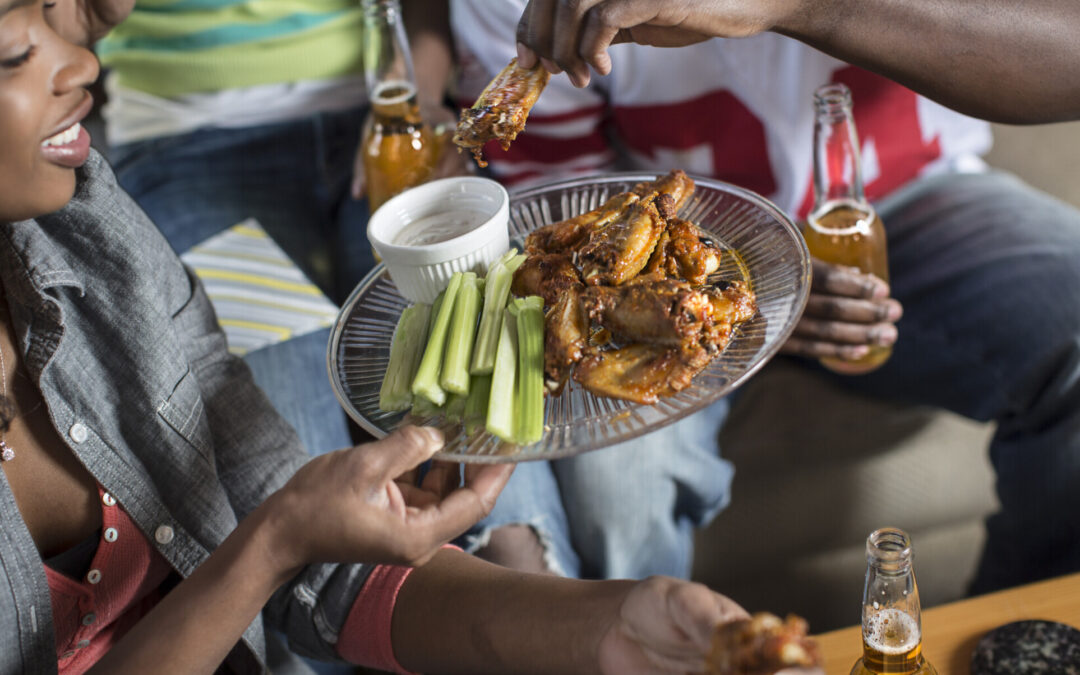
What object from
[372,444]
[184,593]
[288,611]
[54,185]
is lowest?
[288,611]

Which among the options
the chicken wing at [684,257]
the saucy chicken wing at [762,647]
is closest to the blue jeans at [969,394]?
the chicken wing at [684,257]

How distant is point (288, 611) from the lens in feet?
4.55

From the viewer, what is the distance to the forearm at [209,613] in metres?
1.06

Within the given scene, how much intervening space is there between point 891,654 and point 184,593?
0.79m

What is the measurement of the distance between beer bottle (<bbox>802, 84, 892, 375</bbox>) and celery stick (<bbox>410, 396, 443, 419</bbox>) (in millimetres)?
792

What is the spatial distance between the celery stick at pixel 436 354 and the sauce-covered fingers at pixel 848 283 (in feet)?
2.16

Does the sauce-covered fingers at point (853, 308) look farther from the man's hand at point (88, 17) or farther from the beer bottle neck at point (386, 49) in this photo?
the man's hand at point (88, 17)

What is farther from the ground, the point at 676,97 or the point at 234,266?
the point at 676,97

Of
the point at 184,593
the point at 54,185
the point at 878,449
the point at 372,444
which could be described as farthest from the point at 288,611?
the point at 878,449

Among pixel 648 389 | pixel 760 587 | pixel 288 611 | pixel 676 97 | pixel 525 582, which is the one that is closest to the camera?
pixel 648 389

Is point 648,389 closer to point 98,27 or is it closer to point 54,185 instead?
point 54,185

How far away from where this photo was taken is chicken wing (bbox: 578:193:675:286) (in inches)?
44.2

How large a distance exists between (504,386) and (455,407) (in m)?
0.07

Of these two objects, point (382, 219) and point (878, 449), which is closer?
point (382, 219)
